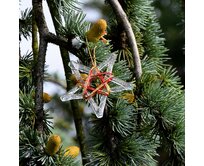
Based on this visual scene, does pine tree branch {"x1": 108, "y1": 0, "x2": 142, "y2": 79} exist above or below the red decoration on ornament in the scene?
above

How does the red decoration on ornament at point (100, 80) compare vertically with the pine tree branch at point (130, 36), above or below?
below

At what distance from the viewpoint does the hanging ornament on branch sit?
0.52 metres

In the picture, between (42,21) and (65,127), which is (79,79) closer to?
(42,21)

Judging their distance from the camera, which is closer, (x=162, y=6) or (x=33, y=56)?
(x=33, y=56)

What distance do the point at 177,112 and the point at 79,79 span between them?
0.12 meters

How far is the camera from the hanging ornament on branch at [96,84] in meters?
0.52

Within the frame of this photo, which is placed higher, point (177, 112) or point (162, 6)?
point (162, 6)

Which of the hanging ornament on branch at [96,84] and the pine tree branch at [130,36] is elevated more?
the pine tree branch at [130,36]

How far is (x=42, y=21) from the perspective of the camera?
0.57 meters

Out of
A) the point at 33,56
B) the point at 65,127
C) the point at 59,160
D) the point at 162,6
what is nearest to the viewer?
the point at 59,160

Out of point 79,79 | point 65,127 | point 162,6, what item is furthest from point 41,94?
point 162,6

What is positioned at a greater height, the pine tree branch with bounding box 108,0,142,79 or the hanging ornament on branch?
the pine tree branch with bounding box 108,0,142,79

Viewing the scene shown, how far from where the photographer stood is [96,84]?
1.77 feet

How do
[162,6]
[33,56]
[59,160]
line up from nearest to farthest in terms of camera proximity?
[59,160] < [33,56] < [162,6]
